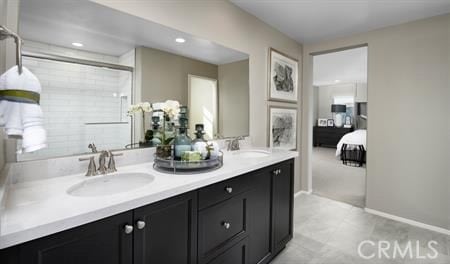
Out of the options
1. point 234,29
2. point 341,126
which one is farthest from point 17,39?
point 341,126

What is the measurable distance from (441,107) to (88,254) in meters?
3.30

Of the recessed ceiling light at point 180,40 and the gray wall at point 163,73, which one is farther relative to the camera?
the recessed ceiling light at point 180,40

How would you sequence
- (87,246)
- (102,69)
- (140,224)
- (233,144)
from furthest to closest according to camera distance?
(233,144) < (102,69) < (140,224) < (87,246)

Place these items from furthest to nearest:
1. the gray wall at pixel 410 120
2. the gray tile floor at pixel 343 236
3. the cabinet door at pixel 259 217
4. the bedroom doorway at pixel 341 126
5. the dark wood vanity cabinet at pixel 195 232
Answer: the bedroom doorway at pixel 341 126 < the gray wall at pixel 410 120 < the gray tile floor at pixel 343 236 < the cabinet door at pixel 259 217 < the dark wood vanity cabinet at pixel 195 232

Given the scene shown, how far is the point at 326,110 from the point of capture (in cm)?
898

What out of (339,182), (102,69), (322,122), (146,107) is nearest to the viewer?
(102,69)

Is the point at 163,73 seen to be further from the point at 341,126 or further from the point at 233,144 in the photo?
the point at 341,126

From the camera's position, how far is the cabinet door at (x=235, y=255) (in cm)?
138

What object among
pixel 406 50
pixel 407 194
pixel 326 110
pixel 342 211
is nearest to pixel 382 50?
pixel 406 50

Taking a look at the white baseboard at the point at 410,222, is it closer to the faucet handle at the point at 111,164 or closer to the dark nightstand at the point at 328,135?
the faucet handle at the point at 111,164

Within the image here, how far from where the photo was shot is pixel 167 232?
1.08 meters

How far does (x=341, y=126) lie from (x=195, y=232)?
8.42 m

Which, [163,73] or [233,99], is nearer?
[163,73]

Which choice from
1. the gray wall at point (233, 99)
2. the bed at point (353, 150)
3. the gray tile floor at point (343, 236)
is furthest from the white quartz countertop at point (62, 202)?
the bed at point (353, 150)
